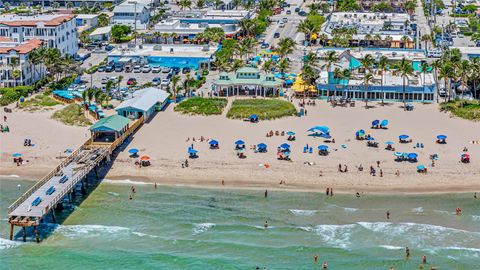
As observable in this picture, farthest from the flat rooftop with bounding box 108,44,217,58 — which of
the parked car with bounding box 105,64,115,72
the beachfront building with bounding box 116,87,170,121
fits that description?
the beachfront building with bounding box 116,87,170,121

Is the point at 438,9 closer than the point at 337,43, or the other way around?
the point at 337,43

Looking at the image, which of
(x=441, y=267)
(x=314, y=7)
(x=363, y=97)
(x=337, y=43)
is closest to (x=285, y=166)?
(x=441, y=267)

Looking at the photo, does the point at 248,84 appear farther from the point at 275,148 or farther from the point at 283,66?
the point at 275,148

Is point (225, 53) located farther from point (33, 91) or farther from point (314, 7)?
point (314, 7)

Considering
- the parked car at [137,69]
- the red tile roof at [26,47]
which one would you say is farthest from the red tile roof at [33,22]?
the parked car at [137,69]

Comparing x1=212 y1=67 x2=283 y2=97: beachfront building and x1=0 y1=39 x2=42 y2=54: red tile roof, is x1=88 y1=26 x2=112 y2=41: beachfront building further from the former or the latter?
x1=212 y1=67 x2=283 y2=97: beachfront building

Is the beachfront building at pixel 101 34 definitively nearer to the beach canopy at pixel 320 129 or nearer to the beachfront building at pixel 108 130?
the beachfront building at pixel 108 130
